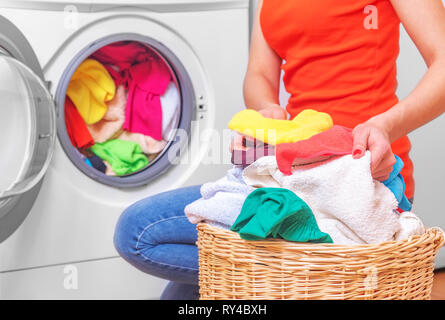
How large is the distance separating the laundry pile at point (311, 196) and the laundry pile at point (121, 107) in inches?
27.6

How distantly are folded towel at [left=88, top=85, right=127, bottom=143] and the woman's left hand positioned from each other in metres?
0.85

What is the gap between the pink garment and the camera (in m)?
1.49

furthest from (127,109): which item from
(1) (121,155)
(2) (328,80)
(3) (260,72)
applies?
(2) (328,80)

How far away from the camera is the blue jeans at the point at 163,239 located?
3.45ft

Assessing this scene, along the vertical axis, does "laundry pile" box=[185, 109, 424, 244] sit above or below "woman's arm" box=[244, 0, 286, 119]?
below

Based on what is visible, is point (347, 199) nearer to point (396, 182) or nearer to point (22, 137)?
point (396, 182)

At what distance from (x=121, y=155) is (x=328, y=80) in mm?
633

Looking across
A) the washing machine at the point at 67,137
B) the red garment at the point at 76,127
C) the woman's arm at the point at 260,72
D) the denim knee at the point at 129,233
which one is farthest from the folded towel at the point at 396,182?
the red garment at the point at 76,127

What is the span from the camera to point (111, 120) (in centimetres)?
148

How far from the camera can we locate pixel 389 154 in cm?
72

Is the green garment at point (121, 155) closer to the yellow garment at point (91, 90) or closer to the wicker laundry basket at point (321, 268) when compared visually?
the yellow garment at point (91, 90)

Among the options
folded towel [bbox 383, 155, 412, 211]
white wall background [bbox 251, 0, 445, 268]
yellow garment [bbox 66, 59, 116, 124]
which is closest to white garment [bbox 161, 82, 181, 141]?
yellow garment [bbox 66, 59, 116, 124]

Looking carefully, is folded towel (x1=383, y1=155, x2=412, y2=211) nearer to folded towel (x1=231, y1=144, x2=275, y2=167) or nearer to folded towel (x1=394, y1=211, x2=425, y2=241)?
folded towel (x1=394, y1=211, x2=425, y2=241)
